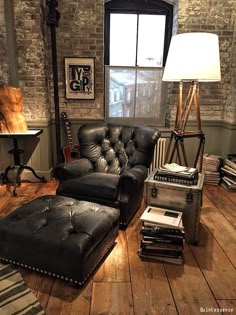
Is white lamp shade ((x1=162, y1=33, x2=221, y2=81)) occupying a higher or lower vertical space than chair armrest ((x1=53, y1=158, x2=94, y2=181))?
higher

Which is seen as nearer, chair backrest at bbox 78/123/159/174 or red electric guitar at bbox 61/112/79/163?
chair backrest at bbox 78/123/159/174

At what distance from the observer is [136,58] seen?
371cm

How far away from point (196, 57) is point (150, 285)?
1.93m

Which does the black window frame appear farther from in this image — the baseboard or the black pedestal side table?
the baseboard

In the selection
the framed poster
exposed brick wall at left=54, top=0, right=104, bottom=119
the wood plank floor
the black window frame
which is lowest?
the wood plank floor

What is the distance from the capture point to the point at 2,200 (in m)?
2.96

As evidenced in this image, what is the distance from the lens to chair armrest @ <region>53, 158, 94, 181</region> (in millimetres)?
2539

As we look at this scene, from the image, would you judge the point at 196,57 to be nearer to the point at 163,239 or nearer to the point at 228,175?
the point at 163,239

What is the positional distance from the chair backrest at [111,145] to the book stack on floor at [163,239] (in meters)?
0.90

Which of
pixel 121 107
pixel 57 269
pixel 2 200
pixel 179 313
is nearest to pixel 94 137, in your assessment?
pixel 121 107

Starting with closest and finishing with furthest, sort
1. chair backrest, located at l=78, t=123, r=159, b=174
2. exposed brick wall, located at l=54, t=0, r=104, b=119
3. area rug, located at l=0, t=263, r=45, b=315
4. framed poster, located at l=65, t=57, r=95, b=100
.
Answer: area rug, located at l=0, t=263, r=45, b=315
chair backrest, located at l=78, t=123, r=159, b=174
exposed brick wall, located at l=54, t=0, r=104, b=119
framed poster, located at l=65, t=57, r=95, b=100

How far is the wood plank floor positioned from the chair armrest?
2.43 ft

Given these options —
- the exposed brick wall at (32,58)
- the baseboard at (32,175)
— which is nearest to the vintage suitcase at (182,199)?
the baseboard at (32,175)

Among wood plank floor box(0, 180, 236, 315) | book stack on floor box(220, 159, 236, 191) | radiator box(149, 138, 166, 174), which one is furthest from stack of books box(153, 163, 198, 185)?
book stack on floor box(220, 159, 236, 191)
